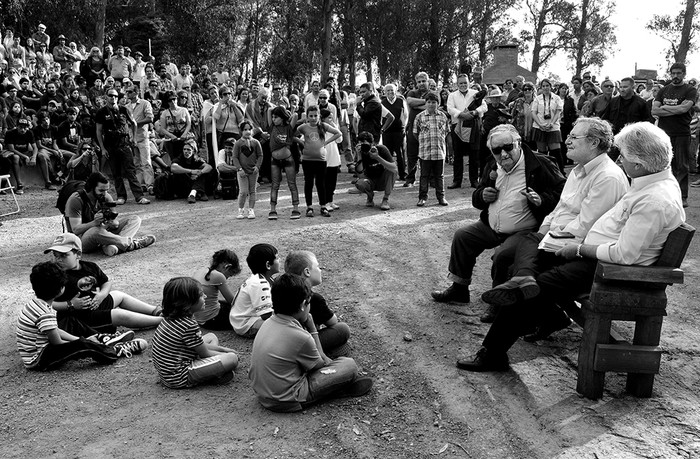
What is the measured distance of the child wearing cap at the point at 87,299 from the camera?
5.03 meters

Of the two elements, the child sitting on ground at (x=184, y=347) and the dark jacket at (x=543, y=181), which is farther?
the dark jacket at (x=543, y=181)

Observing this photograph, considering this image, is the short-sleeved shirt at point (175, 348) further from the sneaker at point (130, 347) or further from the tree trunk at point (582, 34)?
the tree trunk at point (582, 34)

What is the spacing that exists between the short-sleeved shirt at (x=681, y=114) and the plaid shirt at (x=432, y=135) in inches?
129

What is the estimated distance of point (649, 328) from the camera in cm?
373

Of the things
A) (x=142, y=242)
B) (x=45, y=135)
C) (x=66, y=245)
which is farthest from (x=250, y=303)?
(x=45, y=135)

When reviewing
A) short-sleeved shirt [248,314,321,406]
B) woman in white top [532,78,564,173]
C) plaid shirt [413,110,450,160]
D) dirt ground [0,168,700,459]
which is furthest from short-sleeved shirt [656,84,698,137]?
short-sleeved shirt [248,314,321,406]

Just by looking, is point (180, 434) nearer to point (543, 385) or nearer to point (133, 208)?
point (543, 385)

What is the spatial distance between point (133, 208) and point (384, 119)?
4731 mm

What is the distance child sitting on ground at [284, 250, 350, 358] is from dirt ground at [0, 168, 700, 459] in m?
0.23

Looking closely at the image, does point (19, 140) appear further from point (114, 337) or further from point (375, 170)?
point (114, 337)

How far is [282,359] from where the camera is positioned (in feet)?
12.2

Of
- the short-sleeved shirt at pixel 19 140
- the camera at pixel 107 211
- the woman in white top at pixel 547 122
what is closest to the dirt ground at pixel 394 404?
the camera at pixel 107 211

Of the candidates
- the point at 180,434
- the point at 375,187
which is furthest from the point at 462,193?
the point at 180,434

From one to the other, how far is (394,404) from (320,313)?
86 centimetres
